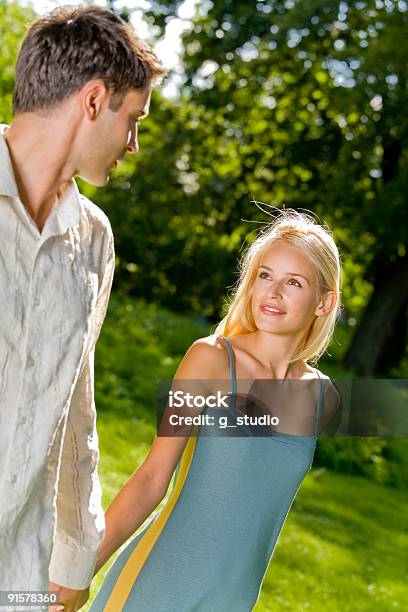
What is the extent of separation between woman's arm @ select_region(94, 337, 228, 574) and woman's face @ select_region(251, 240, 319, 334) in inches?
8.9

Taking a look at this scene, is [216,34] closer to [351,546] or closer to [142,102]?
[351,546]

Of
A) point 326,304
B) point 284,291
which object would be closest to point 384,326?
point 326,304

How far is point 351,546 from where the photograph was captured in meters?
8.26

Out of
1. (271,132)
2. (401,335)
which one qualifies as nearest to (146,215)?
(271,132)

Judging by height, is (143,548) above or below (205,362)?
below

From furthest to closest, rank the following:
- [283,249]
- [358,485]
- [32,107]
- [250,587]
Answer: [358,485] → [283,249] → [250,587] → [32,107]

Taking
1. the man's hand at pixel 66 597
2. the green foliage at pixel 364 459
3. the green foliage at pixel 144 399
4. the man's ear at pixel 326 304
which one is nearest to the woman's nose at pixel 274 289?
the man's ear at pixel 326 304

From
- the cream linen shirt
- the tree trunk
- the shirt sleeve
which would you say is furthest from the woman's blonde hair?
Answer: the tree trunk

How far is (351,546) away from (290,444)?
240 inches

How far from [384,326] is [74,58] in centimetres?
1457

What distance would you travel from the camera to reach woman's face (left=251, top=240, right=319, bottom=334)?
8.50 feet

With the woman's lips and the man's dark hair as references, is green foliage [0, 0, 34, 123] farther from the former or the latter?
the man's dark hair

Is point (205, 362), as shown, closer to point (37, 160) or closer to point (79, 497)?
point (79, 497)

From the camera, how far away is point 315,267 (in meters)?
2.66
